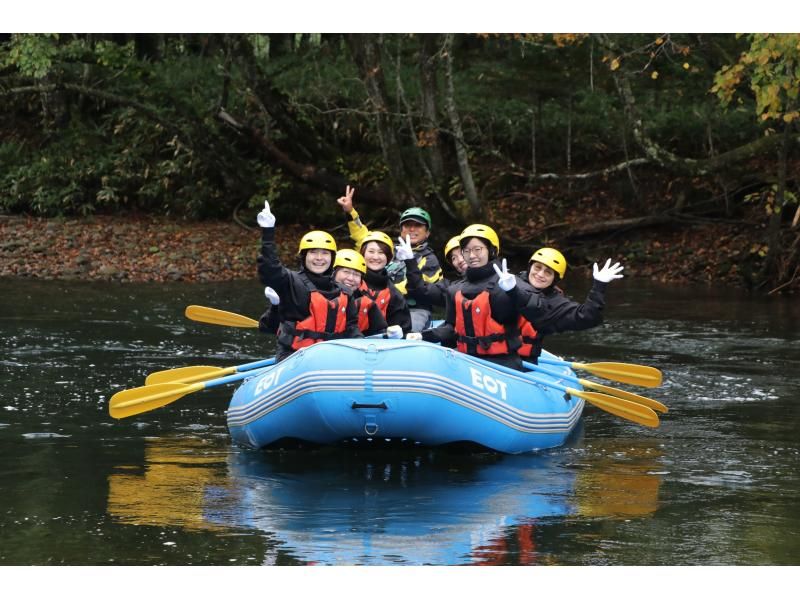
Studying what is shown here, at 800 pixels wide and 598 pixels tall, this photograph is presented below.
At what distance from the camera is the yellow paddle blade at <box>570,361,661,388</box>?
31.8 feet

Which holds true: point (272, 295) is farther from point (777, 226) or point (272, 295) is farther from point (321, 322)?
point (777, 226)

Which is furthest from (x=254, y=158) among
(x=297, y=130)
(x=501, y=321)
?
(x=501, y=321)

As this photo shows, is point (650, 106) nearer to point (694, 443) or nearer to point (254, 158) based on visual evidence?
point (254, 158)

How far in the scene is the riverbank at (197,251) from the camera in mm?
18906

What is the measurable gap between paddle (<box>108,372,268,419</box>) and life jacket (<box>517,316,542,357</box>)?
176 centimetres

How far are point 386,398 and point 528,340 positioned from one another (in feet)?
5.97

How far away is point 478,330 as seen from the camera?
28.7ft

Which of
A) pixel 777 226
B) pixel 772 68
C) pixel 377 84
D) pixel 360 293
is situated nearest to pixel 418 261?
pixel 360 293

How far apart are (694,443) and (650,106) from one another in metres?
13.3

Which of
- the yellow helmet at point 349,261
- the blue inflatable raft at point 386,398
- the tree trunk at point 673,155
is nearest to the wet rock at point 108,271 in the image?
the tree trunk at point 673,155

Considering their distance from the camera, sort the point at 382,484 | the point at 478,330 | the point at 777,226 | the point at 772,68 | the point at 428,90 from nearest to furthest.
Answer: the point at 382,484, the point at 478,330, the point at 772,68, the point at 777,226, the point at 428,90

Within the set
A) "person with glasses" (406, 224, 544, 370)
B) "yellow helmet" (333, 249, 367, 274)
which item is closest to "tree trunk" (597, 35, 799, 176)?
"person with glasses" (406, 224, 544, 370)

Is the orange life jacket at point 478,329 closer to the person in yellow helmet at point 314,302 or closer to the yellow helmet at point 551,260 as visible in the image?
the yellow helmet at point 551,260

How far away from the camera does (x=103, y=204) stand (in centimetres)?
2273
